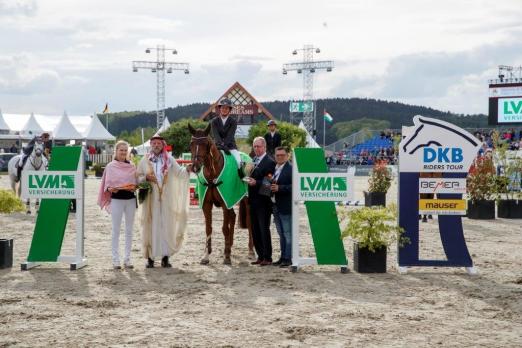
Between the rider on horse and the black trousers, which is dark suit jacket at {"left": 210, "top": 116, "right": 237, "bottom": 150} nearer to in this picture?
the black trousers

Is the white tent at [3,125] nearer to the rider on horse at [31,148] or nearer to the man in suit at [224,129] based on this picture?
the rider on horse at [31,148]

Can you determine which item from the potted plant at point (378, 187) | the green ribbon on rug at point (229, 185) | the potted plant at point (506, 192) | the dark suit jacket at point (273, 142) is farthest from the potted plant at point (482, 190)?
the green ribbon on rug at point (229, 185)

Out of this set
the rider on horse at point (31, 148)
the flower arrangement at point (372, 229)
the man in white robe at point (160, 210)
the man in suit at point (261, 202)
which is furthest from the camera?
the rider on horse at point (31, 148)

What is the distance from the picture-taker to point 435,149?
8.80 metres

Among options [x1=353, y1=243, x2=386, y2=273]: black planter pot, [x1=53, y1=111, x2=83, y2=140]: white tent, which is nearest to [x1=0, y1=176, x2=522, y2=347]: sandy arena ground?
[x1=353, y1=243, x2=386, y2=273]: black planter pot

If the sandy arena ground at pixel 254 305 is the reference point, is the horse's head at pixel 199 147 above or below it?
above

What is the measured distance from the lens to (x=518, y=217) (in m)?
16.7

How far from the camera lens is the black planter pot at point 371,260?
28.4ft

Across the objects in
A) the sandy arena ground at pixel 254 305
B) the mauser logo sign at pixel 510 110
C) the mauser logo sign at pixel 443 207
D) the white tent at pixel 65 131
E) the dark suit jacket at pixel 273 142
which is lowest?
the sandy arena ground at pixel 254 305

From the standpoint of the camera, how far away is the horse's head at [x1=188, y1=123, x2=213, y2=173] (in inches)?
351

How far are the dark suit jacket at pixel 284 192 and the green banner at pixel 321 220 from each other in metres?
0.30

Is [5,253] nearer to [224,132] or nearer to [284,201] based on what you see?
[224,132]

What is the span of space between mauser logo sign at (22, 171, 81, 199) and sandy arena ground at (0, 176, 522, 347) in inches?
41.1

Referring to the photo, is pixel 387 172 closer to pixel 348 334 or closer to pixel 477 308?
pixel 477 308
